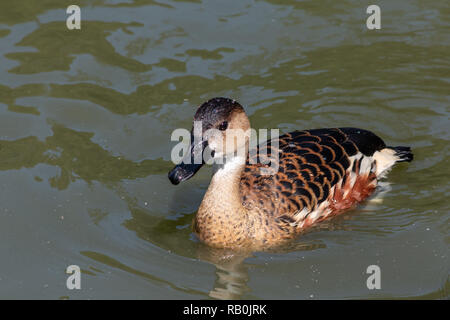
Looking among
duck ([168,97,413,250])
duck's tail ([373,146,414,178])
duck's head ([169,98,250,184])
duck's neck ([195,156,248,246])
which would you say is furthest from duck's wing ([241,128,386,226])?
duck's head ([169,98,250,184])

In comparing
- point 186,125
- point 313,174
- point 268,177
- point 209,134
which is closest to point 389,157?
point 313,174

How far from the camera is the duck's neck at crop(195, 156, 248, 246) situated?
7426mm

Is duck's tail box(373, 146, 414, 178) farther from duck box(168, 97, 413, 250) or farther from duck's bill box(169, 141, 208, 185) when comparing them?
duck's bill box(169, 141, 208, 185)

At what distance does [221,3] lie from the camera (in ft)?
38.5

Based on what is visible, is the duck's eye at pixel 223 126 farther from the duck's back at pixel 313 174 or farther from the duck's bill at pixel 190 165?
the duck's back at pixel 313 174

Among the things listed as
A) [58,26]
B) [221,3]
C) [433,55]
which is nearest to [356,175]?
[433,55]

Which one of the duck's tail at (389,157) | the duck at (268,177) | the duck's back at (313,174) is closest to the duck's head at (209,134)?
the duck at (268,177)

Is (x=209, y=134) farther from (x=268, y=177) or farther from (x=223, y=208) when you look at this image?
(x=268, y=177)

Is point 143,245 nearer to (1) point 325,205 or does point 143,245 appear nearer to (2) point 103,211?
(2) point 103,211

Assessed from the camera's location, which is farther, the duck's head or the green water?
the green water

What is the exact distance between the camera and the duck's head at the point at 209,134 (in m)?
7.07

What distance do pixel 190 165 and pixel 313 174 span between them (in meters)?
1.54

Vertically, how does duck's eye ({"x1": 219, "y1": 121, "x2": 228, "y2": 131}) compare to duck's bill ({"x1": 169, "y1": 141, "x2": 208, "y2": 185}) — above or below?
above

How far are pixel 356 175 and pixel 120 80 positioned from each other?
363cm
